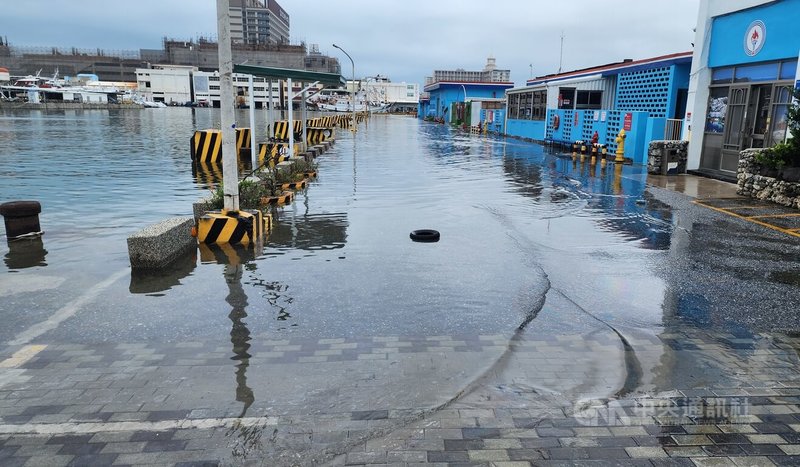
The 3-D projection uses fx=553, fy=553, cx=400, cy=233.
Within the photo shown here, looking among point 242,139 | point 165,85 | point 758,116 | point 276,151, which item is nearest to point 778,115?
point 758,116

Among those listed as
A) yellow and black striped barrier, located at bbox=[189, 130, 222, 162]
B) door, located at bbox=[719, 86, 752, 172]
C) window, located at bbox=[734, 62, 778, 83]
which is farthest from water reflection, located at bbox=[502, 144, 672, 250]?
yellow and black striped barrier, located at bbox=[189, 130, 222, 162]

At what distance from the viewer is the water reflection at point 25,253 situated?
788 centimetres

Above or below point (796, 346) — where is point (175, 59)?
above

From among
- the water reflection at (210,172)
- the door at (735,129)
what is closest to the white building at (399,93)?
the water reflection at (210,172)

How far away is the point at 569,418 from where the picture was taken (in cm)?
404

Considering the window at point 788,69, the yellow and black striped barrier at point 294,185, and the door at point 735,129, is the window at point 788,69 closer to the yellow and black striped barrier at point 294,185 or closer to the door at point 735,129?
the door at point 735,129

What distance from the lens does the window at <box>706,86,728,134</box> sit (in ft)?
57.0

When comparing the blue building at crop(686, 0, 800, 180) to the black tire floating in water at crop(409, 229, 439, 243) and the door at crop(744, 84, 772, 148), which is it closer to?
the door at crop(744, 84, 772, 148)

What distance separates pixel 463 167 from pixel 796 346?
16413 mm

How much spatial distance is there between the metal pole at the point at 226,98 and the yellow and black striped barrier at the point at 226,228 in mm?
404

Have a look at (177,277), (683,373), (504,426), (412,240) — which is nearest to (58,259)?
(177,277)

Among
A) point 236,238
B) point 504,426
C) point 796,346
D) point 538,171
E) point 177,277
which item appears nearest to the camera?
point 504,426

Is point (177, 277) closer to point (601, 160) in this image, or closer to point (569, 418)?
point (569, 418)

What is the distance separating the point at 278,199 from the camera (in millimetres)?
12797
